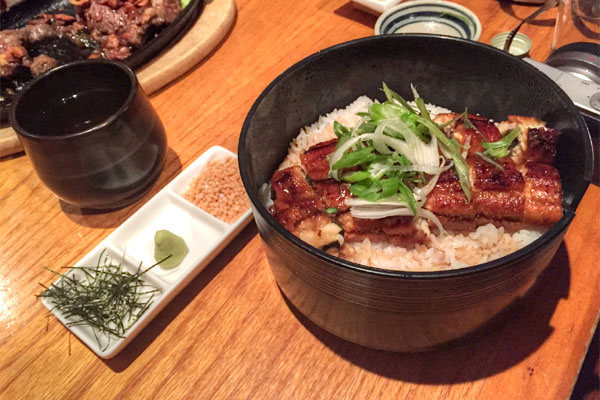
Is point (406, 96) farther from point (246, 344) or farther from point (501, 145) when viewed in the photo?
point (246, 344)

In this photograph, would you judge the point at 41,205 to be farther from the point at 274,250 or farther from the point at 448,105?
the point at 448,105

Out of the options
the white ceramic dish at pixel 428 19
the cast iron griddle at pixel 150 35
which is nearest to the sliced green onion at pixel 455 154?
the white ceramic dish at pixel 428 19

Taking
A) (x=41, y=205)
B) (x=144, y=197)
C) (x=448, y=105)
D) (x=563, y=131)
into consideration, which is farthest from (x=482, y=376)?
(x=41, y=205)

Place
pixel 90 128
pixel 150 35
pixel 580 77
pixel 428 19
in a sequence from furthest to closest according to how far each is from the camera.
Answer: pixel 150 35 < pixel 428 19 < pixel 580 77 < pixel 90 128

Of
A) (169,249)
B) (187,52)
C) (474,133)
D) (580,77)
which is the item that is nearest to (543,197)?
(474,133)

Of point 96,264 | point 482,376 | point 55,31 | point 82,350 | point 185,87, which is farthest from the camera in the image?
point 55,31
